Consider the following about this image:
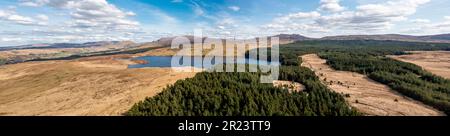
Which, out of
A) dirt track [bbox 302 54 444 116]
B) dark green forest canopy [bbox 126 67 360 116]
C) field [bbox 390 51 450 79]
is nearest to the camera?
dark green forest canopy [bbox 126 67 360 116]

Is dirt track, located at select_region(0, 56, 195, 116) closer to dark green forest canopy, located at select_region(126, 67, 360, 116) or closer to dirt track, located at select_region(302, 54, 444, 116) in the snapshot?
dark green forest canopy, located at select_region(126, 67, 360, 116)

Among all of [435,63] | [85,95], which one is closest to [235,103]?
[85,95]

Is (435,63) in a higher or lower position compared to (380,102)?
higher

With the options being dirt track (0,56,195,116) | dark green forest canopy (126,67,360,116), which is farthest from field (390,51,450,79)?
dirt track (0,56,195,116)

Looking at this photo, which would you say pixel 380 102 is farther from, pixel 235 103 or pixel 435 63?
pixel 435 63

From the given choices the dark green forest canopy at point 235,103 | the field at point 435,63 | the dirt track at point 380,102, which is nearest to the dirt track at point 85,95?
the dark green forest canopy at point 235,103

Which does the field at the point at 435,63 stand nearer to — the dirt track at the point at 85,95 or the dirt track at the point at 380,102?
the dirt track at the point at 380,102

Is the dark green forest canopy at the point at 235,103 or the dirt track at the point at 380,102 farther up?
the dark green forest canopy at the point at 235,103
